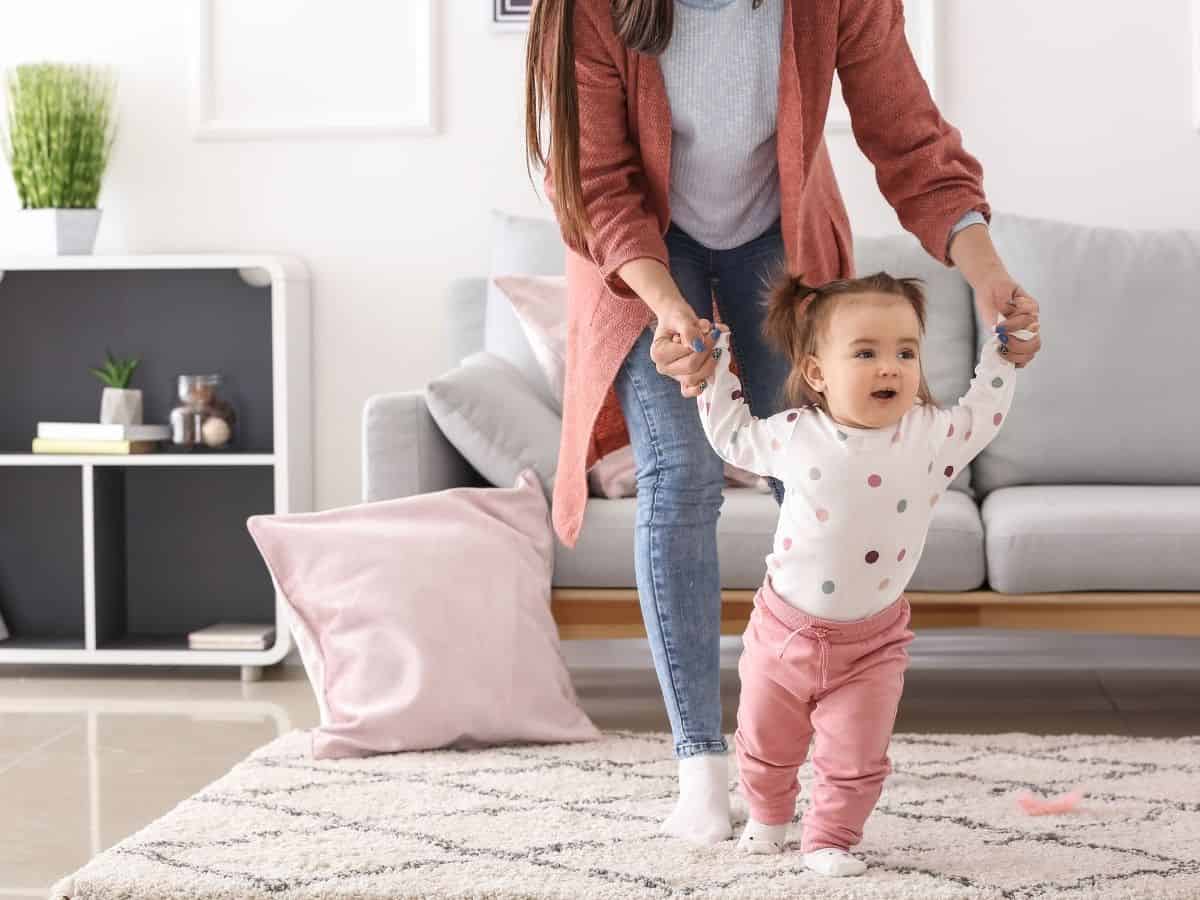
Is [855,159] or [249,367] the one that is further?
[249,367]

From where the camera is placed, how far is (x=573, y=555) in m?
2.43

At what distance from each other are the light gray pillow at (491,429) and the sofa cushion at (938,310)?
0.74 metres

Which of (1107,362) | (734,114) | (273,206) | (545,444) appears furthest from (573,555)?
(273,206)

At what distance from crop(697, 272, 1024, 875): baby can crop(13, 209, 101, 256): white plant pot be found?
1988 millimetres

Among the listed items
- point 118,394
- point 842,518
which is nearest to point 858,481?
point 842,518

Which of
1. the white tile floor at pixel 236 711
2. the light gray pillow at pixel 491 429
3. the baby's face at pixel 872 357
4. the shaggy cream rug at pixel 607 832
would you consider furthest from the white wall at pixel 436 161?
the baby's face at pixel 872 357

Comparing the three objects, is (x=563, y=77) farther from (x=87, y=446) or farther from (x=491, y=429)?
(x=87, y=446)

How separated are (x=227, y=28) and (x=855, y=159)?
1.38 meters

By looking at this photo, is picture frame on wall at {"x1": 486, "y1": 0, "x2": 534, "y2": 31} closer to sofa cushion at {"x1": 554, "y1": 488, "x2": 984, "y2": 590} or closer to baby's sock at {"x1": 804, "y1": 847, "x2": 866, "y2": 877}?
sofa cushion at {"x1": 554, "y1": 488, "x2": 984, "y2": 590}

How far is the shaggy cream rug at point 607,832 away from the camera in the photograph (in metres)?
1.64

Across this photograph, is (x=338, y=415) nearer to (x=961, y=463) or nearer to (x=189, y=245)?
(x=189, y=245)

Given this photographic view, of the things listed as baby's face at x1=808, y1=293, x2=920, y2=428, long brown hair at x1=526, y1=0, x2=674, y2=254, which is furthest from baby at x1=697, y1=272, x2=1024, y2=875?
long brown hair at x1=526, y1=0, x2=674, y2=254

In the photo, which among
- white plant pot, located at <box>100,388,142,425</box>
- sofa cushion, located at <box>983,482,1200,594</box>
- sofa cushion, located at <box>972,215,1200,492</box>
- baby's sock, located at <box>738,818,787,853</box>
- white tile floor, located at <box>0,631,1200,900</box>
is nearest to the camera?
baby's sock, located at <box>738,818,787,853</box>

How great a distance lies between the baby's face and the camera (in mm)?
1602
